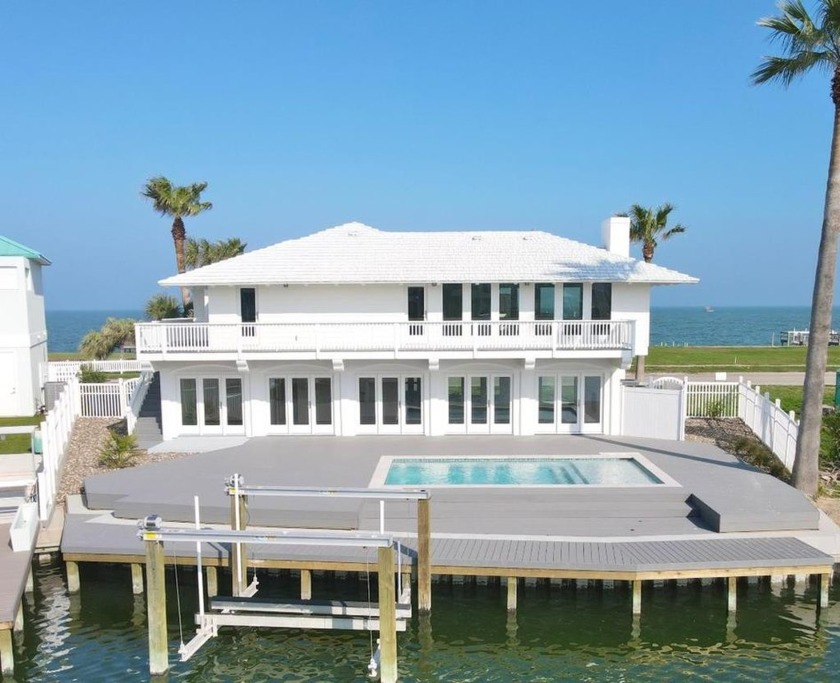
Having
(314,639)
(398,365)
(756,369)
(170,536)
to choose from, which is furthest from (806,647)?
(756,369)

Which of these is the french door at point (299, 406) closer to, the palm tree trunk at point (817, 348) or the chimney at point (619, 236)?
the chimney at point (619, 236)

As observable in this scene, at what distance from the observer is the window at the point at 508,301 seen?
898 inches

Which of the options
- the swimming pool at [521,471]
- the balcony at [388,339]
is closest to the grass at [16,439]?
the balcony at [388,339]

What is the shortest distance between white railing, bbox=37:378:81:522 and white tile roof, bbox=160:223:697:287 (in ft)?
18.0

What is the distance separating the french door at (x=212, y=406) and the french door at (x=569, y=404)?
1058 cm

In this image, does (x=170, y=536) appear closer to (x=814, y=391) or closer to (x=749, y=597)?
(x=749, y=597)

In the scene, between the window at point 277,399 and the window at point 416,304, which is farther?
the window at point 416,304

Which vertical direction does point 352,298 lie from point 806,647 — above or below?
above

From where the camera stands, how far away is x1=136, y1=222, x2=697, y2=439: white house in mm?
22094

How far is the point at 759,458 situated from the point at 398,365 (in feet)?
37.7

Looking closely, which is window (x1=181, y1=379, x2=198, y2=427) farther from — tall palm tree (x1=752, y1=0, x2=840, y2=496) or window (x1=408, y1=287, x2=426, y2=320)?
tall palm tree (x1=752, y1=0, x2=840, y2=496)

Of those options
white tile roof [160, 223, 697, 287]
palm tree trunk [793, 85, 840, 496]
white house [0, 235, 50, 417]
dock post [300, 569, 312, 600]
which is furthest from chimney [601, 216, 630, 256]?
white house [0, 235, 50, 417]

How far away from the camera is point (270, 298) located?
22.9 metres

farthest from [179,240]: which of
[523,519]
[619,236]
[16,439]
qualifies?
[523,519]
